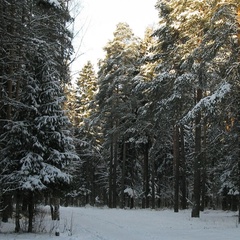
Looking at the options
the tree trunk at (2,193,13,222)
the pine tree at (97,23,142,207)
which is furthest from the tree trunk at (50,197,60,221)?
the pine tree at (97,23,142,207)

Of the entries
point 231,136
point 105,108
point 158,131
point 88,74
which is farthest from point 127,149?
point 231,136

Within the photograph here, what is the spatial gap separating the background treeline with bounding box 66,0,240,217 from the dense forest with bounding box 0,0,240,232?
0.08 metres

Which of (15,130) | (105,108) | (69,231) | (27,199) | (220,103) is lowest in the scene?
(69,231)

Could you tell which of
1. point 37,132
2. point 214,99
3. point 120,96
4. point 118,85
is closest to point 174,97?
point 214,99

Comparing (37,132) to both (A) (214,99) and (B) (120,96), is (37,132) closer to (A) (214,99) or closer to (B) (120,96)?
(A) (214,99)

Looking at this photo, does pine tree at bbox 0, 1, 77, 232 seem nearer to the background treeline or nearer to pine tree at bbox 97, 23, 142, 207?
the background treeline

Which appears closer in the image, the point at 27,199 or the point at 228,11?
the point at 27,199

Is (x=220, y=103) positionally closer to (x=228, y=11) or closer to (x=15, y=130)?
(x=228, y=11)

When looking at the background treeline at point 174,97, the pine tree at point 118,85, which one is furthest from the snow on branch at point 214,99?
the pine tree at point 118,85

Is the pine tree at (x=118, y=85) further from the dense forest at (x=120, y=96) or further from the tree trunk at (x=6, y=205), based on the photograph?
the tree trunk at (x=6, y=205)

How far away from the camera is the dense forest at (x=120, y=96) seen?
36.2 ft

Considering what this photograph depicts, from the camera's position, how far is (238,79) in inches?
564

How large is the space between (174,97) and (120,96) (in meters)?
11.8

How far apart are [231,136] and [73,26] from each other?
8.82m
